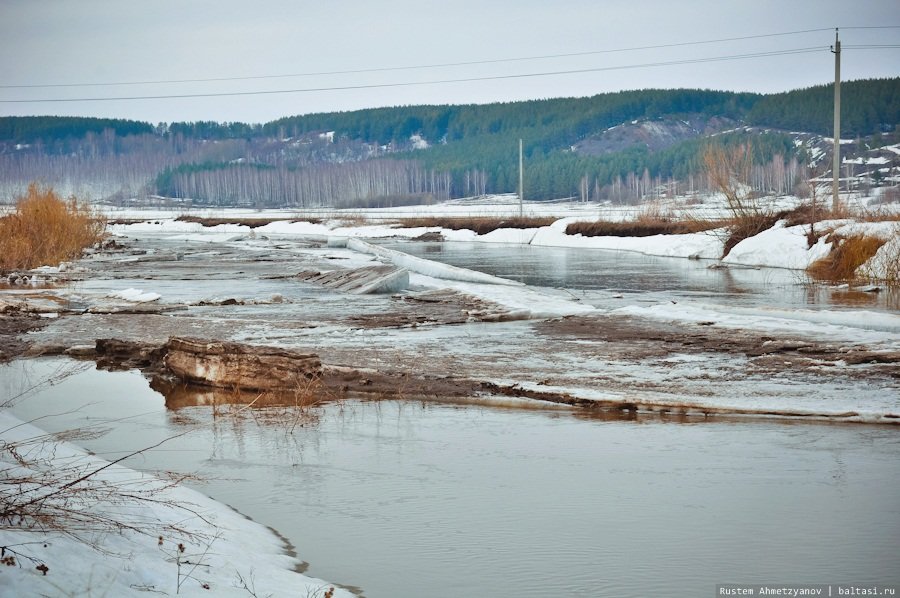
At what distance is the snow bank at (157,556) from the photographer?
4.42 metres

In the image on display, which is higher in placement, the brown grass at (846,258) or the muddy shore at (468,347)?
the brown grass at (846,258)

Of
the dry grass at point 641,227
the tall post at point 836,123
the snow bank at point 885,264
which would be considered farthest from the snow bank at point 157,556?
the dry grass at point 641,227

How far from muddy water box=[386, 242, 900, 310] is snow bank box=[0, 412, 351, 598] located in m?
13.6

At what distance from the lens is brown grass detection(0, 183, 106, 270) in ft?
94.7

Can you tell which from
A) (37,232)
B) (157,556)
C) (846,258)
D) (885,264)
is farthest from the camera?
(37,232)

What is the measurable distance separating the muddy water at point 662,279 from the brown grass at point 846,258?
25.6 inches

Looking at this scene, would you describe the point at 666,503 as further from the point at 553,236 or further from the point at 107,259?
the point at 553,236

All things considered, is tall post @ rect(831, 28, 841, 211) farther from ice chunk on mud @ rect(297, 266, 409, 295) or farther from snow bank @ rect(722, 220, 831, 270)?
ice chunk on mud @ rect(297, 266, 409, 295)

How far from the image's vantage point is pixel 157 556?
200 inches

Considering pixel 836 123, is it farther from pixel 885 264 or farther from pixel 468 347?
pixel 468 347

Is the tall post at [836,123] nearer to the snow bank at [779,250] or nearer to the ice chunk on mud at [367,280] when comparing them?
the snow bank at [779,250]

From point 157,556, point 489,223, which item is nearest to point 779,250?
point 157,556

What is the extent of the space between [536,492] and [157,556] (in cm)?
297

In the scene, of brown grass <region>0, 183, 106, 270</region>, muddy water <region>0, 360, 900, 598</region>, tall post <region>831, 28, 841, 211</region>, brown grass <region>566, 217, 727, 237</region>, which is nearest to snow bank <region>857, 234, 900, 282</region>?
tall post <region>831, 28, 841, 211</region>
